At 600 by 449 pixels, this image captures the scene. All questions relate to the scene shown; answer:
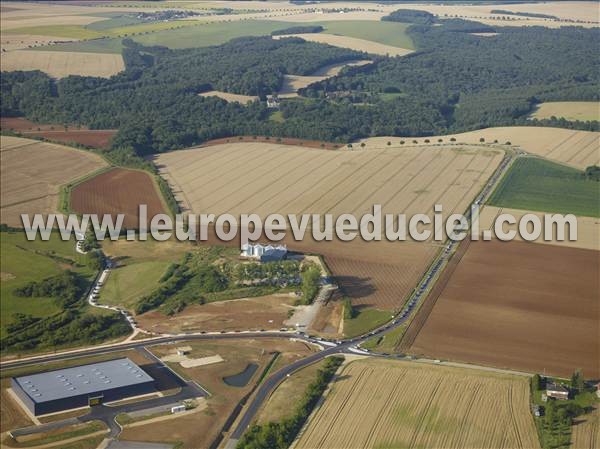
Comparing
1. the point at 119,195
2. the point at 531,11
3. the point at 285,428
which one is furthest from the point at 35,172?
the point at 531,11

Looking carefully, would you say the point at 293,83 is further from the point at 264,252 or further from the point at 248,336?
the point at 248,336

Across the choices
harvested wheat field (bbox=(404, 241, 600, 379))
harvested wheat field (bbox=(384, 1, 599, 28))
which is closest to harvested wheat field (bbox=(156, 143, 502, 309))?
harvested wheat field (bbox=(404, 241, 600, 379))

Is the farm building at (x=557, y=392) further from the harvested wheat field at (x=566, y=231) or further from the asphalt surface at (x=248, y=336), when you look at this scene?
the harvested wheat field at (x=566, y=231)

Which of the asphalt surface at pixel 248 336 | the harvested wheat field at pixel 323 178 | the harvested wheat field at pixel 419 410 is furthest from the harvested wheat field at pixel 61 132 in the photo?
the harvested wheat field at pixel 419 410

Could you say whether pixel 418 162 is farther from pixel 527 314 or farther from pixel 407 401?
pixel 407 401

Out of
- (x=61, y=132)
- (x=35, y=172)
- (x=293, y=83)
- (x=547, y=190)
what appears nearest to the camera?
(x=547, y=190)

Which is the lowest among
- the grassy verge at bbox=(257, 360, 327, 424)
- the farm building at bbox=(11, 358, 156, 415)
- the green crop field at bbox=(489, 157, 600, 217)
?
the green crop field at bbox=(489, 157, 600, 217)

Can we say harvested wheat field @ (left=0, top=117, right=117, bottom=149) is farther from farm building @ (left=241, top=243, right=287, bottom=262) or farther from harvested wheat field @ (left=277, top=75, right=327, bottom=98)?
farm building @ (left=241, top=243, right=287, bottom=262)
